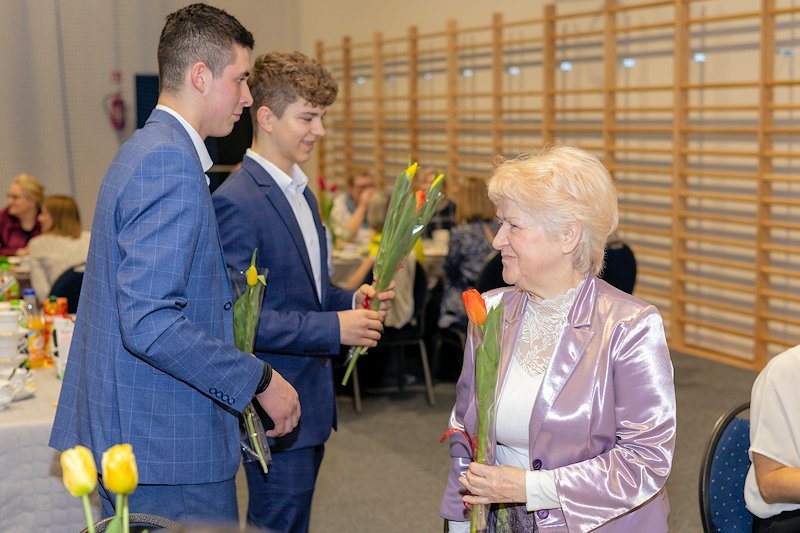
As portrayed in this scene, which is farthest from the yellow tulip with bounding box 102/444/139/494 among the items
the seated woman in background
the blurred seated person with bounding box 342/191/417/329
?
the seated woman in background

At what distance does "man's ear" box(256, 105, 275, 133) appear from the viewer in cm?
260

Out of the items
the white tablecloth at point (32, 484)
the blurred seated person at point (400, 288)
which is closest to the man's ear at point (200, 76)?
the white tablecloth at point (32, 484)

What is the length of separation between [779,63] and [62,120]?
619cm

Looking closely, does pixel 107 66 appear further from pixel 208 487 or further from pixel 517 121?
pixel 208 487

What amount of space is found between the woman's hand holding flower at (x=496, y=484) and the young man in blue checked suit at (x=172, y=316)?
0.49 m

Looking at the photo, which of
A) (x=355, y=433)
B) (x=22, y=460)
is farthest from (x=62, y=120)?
(x=22, y=460)

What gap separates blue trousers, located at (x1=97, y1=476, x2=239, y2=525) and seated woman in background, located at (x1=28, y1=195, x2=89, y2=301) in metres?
4.19

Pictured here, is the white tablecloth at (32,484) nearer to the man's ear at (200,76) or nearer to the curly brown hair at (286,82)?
the curly brown hair at (286,82)

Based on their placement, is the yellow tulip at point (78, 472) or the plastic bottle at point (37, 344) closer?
the yellow tulip at point (78, 472)

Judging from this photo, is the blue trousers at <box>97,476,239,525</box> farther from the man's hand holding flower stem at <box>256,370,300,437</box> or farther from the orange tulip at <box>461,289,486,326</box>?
the orange tulip at <box>461,289,486,326</box>

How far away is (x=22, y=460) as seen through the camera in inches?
105

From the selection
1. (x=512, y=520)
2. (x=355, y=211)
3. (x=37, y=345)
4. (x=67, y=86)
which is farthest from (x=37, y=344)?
(x=67, y=86)

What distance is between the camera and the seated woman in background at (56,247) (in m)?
5.96

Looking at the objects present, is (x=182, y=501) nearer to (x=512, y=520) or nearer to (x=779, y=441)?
(x=512, y=520)
